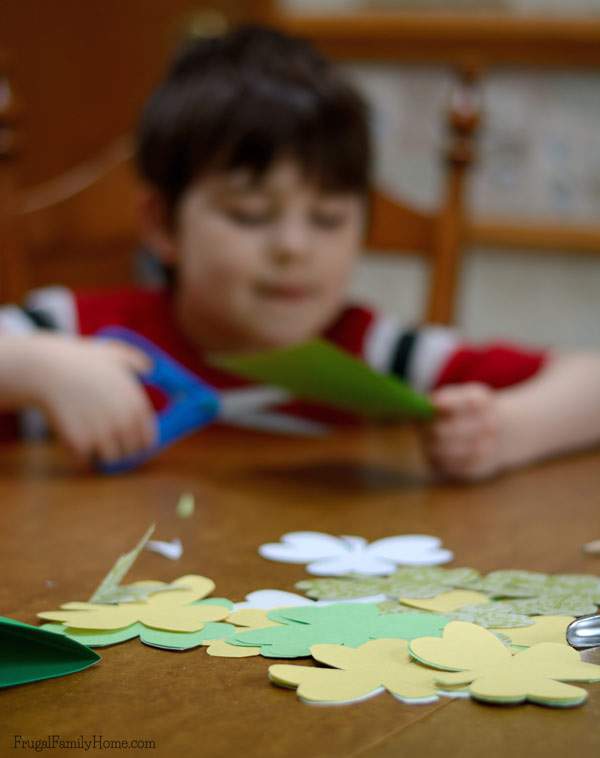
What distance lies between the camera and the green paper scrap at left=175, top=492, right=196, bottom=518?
68 centimetres

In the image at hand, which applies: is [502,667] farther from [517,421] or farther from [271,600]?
[517,421]

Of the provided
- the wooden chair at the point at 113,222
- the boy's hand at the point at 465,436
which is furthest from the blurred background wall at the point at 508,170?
the boy's hand at the point at 465,436

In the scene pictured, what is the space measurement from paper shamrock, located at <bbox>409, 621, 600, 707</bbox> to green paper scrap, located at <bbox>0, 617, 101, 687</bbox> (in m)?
0.12

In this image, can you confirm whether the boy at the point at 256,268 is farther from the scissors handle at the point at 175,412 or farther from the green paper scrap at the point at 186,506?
the green paper scrap at the point at 186,506

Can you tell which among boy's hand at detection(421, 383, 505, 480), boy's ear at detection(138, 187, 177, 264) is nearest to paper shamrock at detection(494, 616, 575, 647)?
→ boy's hand at detection(421, 383, 505, 480)

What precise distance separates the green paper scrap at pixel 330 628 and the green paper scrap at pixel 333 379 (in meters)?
0.35

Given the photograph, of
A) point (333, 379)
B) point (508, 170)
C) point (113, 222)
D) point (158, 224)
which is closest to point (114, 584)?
point (333, 379)

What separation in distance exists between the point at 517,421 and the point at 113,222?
709mm

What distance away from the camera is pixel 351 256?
1242 millimetres

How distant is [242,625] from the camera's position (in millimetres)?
→ 438

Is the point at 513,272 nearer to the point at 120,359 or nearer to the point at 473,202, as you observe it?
the point at 473,202

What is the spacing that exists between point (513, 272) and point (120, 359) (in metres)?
1.11

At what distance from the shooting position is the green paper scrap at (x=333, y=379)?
31.1 inches

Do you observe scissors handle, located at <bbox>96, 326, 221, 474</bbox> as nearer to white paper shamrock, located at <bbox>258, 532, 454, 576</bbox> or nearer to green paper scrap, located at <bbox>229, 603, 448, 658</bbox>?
white paper shamrock, located at <bbox>258, 532, 454, 576</bbox>
